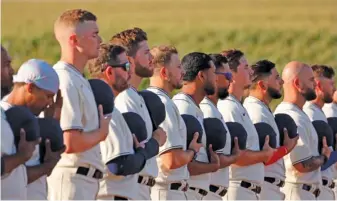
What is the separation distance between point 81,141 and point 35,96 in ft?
2.22

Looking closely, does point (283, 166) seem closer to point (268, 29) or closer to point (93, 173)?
point (93, 173)

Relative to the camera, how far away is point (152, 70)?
1323cm

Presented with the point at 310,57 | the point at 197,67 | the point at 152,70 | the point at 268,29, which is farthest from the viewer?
the point at 268,29

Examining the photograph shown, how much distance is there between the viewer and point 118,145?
12.3 m

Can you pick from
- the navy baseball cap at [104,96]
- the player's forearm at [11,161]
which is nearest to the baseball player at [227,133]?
the navy baseball cap at [104,96]

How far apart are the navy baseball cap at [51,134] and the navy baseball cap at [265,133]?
15.4 feet

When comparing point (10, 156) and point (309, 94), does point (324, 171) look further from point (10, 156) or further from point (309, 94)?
point (10, 156)

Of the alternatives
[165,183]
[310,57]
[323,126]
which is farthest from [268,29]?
[165,183]

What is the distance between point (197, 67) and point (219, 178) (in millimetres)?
1180

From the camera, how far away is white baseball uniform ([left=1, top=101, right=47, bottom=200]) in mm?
11227

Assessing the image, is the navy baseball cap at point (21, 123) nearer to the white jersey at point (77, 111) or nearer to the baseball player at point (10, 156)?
the baseball player at point (10, 156)

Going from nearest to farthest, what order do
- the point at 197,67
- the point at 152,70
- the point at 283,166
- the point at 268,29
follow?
the point at 152,70
the point at 197,67
the point at 283,166
the point at 268,29

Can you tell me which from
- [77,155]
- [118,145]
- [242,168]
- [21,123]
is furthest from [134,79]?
[242,168]

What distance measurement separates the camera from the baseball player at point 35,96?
11133 millimetres
